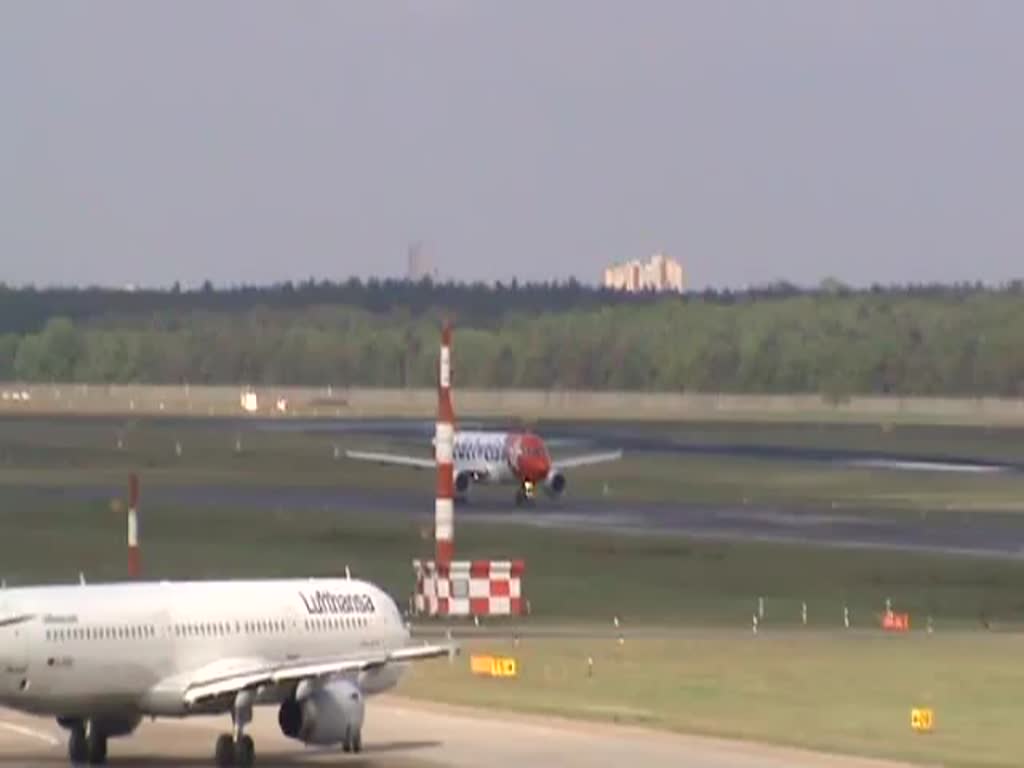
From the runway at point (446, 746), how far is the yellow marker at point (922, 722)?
14.2 ft

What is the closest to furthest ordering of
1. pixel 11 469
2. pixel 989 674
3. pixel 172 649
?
1. pixel 172 649
2. pixel 989 674
3. pixel 11 469

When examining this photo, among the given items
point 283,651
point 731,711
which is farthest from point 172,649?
point 731,711

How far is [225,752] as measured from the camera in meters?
56.9

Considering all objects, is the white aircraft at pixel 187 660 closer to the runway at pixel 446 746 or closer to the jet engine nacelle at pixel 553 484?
the runway at pixel 446 746

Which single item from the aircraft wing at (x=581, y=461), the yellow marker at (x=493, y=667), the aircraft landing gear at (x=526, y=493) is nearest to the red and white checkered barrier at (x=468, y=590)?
the yellow marker at (x=493, y=667)

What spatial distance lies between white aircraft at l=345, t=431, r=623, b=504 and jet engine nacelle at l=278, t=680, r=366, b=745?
88194 mm

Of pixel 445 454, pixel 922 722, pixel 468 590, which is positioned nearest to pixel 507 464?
pixel 445 454

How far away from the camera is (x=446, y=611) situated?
8962 centimetres

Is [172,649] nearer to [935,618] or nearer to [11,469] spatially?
[935,618]

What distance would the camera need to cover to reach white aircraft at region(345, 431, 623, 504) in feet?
491

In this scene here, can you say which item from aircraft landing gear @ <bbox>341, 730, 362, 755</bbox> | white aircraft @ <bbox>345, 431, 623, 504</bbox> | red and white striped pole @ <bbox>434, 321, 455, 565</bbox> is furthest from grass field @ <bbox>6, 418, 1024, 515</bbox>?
aircraft landing gear @ <bbox>341, 730, 362, 755</bbox>

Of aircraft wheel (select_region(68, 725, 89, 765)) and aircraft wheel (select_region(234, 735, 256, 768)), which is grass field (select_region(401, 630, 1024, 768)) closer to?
aircraft wheel (select_region(234, 735, 256, 768))

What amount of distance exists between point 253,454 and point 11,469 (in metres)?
25.8

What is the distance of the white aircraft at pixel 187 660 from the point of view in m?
55.0
